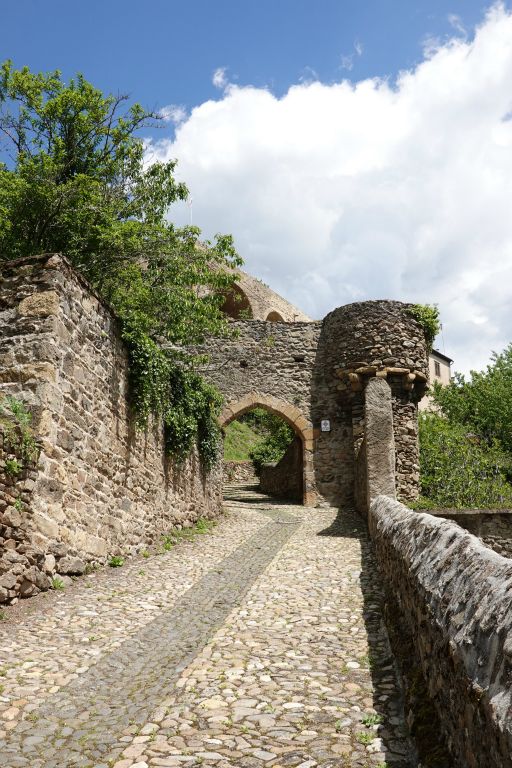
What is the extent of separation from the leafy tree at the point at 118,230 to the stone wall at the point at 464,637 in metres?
5.86

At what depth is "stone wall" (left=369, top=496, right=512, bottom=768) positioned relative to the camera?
5.41ft

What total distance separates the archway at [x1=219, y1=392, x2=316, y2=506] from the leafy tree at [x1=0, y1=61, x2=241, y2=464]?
12.0 ft

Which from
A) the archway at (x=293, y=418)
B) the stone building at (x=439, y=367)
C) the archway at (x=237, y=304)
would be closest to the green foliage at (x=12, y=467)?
the archway at (x=293, y=418)

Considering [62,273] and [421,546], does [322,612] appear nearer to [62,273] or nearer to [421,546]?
[421,546]

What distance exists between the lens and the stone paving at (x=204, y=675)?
8.75ft

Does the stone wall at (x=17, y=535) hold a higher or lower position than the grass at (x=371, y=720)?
higher

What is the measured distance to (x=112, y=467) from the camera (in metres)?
7.47

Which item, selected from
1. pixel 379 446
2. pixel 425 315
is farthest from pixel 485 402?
pixel 379 446

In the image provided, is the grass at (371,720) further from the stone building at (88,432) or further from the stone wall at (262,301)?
the stone wall at (262,301)

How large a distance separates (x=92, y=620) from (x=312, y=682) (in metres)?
2.21

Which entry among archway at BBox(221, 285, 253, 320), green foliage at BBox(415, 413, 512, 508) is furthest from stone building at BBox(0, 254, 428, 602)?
archway at BBox(221, 285, 253, 320)

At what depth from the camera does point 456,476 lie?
12.8 metres

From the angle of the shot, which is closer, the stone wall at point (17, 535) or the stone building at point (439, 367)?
the stone wall at point (17, 535)

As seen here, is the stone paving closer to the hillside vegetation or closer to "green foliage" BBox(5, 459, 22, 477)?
"green foliage" BBox(5, 459, 22, 477)
